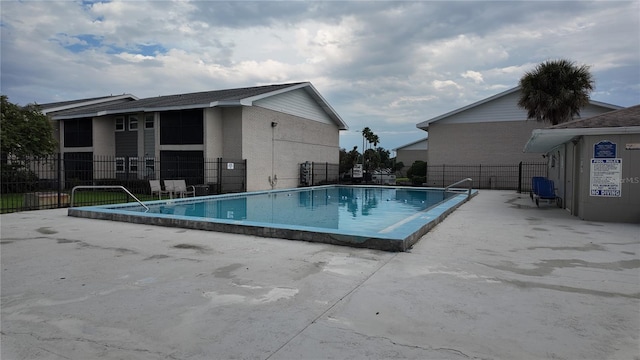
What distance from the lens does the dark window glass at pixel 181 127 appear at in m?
21.7

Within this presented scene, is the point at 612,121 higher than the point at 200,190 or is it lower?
higher

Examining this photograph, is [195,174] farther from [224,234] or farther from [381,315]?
[381,315]

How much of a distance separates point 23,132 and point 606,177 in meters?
26.1

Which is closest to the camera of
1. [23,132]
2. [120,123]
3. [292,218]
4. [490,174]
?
[292,218]

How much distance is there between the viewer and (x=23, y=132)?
826 inches

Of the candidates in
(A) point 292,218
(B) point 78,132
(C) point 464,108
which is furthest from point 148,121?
(C) point 464,108

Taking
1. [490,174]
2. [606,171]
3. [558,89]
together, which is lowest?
[490,174]

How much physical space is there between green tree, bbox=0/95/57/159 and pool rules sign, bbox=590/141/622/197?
76.2 feet

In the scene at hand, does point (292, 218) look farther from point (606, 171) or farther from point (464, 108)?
point (464, 108)

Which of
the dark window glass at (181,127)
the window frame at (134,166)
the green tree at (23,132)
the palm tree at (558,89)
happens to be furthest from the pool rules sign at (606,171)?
the window frame at (134,166)

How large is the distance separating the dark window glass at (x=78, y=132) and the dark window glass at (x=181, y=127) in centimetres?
681

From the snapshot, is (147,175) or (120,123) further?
(120,123)

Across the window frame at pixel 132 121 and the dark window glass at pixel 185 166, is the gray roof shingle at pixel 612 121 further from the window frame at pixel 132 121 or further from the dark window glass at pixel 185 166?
the window frame at pixel 132 121

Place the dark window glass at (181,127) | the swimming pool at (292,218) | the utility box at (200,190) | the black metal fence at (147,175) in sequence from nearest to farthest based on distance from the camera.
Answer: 1. the swimming pool at (292,218)
2. the utility box at (200,190)
3. the black metal fence at (147,175)
4. the dark window glass at (181,127)
